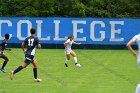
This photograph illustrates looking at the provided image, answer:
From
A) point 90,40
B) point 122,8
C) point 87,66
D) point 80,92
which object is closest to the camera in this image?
point 80,92

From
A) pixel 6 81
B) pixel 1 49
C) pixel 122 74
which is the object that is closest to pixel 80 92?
pixel 6 81

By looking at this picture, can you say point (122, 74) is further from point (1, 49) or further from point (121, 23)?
point (121, 23)

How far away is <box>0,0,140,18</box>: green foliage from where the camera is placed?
40.7 meters

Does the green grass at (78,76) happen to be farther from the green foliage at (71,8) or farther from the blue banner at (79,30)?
the green foliage at (71,8)

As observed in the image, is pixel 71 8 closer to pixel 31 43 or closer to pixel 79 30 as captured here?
pixel 79 30

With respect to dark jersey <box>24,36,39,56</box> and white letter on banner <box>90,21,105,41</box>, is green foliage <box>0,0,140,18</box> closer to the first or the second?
white letter on banner <box>90,21,105,41</box>

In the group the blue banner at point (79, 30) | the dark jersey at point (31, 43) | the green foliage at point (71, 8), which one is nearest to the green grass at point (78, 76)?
the dark jersey at point (31, 43)

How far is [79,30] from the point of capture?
115 ft

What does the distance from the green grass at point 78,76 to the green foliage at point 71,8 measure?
11842 mm

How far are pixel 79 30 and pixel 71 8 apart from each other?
6.10 metres

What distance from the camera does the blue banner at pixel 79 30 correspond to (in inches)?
1374

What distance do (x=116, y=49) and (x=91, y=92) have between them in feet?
65.1

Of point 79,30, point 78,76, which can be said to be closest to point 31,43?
point 78,76

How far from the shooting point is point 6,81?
18.4 m
